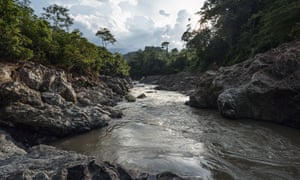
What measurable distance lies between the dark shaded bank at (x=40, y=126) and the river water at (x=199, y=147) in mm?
1061

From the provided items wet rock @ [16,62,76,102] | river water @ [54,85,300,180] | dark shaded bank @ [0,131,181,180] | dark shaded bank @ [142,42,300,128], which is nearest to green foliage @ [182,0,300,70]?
dark shaded bank @ [142,42,300,128]

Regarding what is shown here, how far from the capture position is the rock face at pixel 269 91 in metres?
14.0

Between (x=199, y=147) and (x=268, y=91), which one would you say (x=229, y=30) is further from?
(x=199, y=147)

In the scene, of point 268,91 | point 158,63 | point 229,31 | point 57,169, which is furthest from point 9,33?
point 158,63

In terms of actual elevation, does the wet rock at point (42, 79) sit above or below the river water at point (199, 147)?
above

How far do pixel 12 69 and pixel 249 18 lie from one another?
40397 mm

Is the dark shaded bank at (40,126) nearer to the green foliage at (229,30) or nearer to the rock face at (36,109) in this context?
the rock face at (36,109)

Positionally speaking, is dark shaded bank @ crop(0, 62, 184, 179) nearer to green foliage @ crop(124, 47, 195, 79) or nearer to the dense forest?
the dense forest

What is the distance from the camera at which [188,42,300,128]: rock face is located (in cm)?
1403

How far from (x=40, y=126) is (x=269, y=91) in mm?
14309

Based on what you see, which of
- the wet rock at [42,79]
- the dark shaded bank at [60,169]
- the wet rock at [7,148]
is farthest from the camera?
the wet rock at [42,79]

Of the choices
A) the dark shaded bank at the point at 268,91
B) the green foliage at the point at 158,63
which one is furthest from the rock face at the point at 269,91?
the green foliage at the point at 158,63

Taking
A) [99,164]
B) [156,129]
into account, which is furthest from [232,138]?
[99,164]

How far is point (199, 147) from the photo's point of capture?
1036 centimetres
